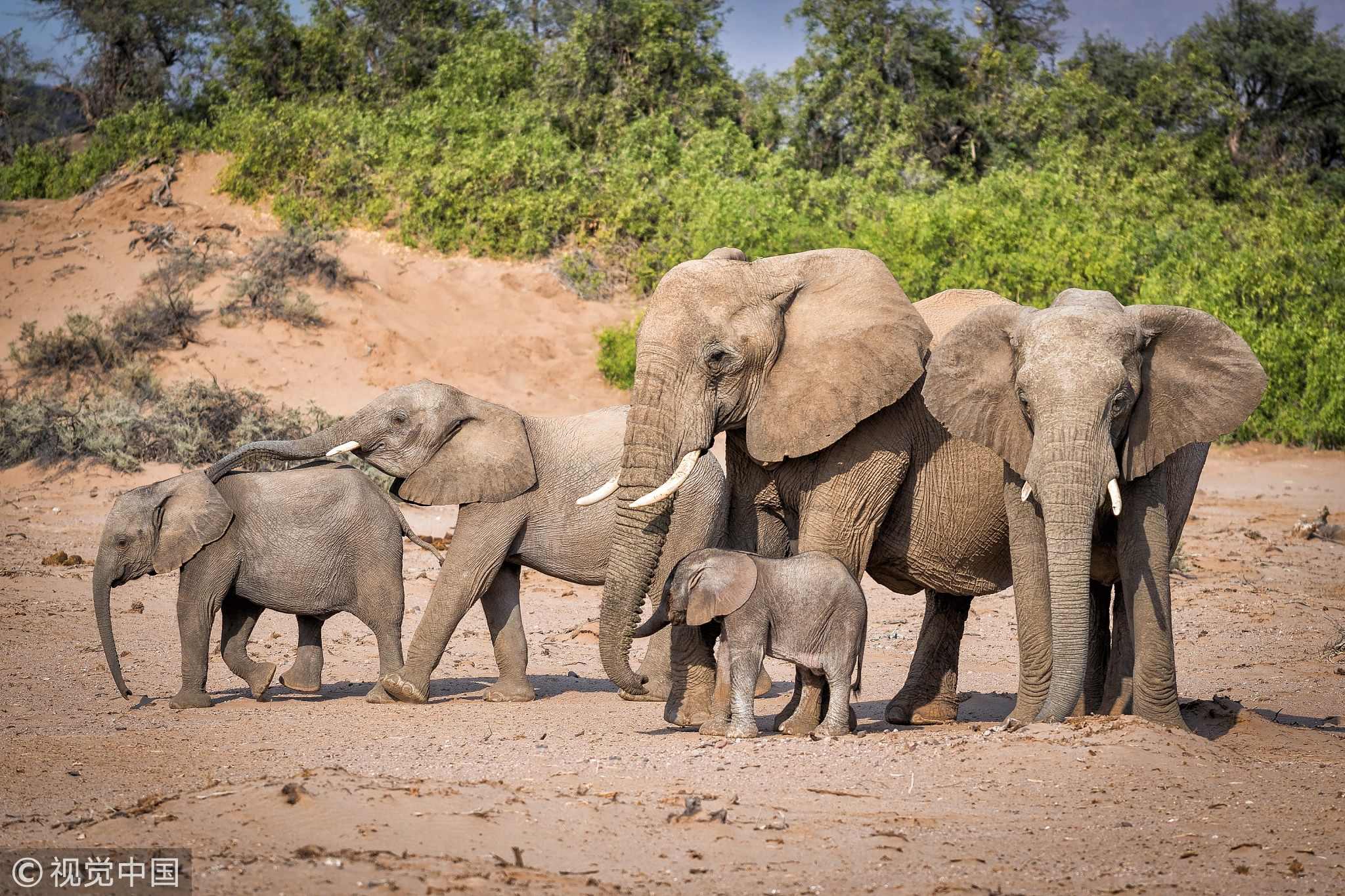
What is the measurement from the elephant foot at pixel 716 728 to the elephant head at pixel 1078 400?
1.47 meters

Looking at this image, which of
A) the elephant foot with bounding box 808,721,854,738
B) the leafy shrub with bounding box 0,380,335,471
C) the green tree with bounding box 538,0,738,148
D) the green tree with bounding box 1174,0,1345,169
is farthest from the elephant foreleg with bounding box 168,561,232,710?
the green tree with bounding box 1174,0,1345,169

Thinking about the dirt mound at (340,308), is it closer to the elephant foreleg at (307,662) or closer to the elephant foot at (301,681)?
the elephant foreleg at (307,662)

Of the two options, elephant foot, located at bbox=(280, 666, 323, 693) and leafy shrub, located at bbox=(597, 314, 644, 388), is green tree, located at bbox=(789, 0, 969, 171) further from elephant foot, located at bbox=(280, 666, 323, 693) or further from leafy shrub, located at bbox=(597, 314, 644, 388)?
elephant foot, located at bbox=(280, 666, 323, 693)

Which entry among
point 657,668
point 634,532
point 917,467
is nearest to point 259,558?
point 657,668

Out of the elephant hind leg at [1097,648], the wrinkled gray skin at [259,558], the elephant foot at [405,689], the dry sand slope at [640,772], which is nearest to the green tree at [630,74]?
the dry sand slope at [640,772]

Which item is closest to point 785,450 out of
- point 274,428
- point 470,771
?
point 470,771

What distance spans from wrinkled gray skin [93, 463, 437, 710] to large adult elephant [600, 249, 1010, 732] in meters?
2.33

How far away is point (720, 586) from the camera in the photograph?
285 inches

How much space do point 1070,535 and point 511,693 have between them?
12.8ft

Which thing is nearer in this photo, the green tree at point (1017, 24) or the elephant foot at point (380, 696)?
the elephant foot at point (380, 696)

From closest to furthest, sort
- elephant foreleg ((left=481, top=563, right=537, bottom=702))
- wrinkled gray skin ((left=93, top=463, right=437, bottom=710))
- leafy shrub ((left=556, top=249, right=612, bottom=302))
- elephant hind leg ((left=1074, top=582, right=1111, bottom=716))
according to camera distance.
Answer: elephant hind leg ((left=1074, top=582, right=1111, bottom=716))
wrinkled gray skin ((left=93, top=463, right=437, bottom=710))
elephant foreleg ((left=481, top=563, right=537, bottom=702))
leafy shrub ((left=556, top=249, right=612, bottom=302))

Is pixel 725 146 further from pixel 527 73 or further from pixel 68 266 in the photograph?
pixel 68 266

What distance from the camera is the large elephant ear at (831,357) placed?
7.18m

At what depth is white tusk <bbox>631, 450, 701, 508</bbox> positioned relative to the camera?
23.0 ft
